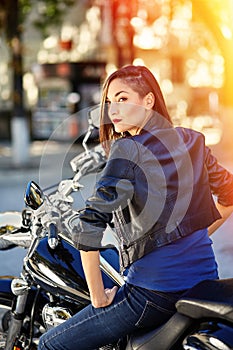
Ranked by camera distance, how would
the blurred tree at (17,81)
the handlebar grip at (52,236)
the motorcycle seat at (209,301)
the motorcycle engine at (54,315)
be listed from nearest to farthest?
the motorcycle seat at (209,301) < the handlebar grip at (52,236) < the motorcycle engine at (54,315) < the blurred tree at (17,81)

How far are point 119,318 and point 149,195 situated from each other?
1.47ft

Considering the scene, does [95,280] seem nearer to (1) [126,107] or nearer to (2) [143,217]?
(2) [143,217]

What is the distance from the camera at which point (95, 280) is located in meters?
2.30

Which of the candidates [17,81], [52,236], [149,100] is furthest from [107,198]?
[17,81]

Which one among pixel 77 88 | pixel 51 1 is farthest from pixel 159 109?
pixel 77 88

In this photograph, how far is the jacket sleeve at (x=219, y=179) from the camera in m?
2.70

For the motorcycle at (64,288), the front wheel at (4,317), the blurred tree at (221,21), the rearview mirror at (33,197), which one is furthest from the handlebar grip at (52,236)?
the blurred tree at (221,21)

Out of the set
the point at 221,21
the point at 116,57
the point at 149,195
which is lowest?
the point at 116,57

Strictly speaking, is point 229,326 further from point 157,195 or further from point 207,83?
point 207,83

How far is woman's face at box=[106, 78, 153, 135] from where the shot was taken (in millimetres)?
2373

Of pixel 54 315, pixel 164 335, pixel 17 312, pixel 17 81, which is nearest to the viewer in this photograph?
pixel 164 335

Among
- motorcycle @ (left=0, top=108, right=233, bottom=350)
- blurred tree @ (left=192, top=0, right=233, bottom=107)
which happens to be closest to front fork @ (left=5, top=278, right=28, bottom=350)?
motorcycle @ (left=0, top=108, right=233, bottom=350)

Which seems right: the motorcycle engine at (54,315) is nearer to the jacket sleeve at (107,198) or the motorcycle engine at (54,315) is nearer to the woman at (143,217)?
the woman at (143,217)

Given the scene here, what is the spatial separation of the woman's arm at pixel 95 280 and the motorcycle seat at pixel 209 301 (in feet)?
0.98
